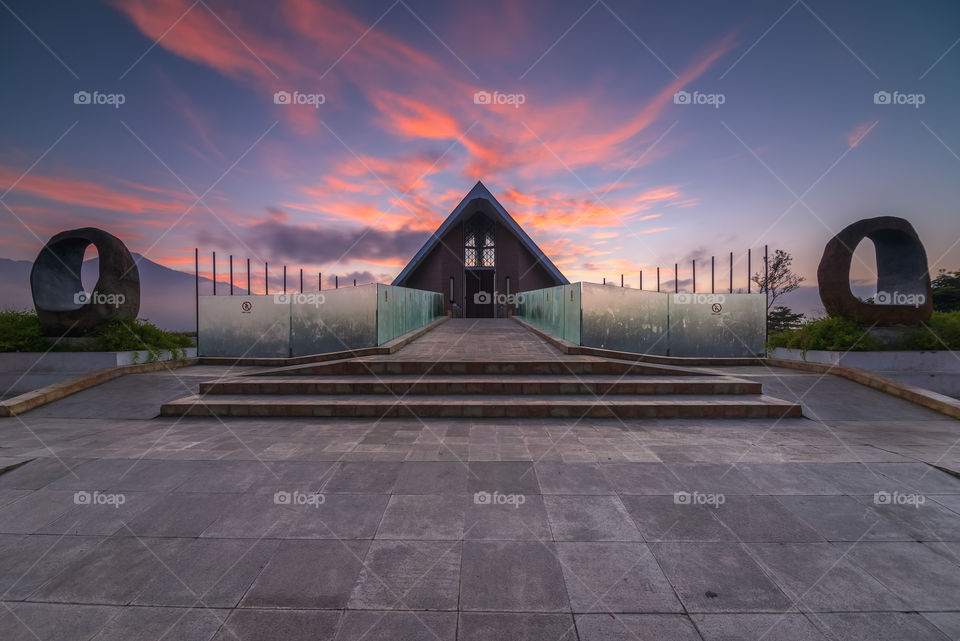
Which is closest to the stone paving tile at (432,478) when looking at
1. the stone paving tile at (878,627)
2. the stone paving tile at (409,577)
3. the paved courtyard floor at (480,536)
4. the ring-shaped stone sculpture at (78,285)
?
the paved courtyard floor at (480,536)

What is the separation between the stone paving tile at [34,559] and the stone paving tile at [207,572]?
0.62 meters

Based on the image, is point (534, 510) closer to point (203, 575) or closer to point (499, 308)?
point (203, 575)

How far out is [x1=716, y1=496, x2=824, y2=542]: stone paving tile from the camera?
3.00m

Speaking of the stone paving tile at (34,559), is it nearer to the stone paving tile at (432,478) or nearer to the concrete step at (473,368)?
the stone paving tile at (432,478)

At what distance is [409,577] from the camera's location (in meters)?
2.55

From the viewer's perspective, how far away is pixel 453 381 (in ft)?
23.0

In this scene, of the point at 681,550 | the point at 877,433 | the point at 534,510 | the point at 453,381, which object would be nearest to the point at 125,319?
the point at 453,381

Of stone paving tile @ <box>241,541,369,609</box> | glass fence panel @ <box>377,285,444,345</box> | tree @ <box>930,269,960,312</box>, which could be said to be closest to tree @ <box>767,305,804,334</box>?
tree @ <box>930,269,960,312</box>

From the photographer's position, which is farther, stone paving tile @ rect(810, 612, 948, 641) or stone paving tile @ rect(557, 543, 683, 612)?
stone paving tile @ rect(557, 543, 683, 612)

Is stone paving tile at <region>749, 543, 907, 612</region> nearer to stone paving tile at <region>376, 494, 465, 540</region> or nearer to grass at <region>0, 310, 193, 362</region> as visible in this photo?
stone paving tile at <region>376, 494, 465, 540</region>

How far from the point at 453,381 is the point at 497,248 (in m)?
22.2

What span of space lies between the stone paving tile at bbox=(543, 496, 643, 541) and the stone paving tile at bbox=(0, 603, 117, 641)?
302 centimetres

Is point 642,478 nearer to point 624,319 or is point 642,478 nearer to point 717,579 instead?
point 717,579

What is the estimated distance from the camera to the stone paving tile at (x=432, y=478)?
12.1 feet
